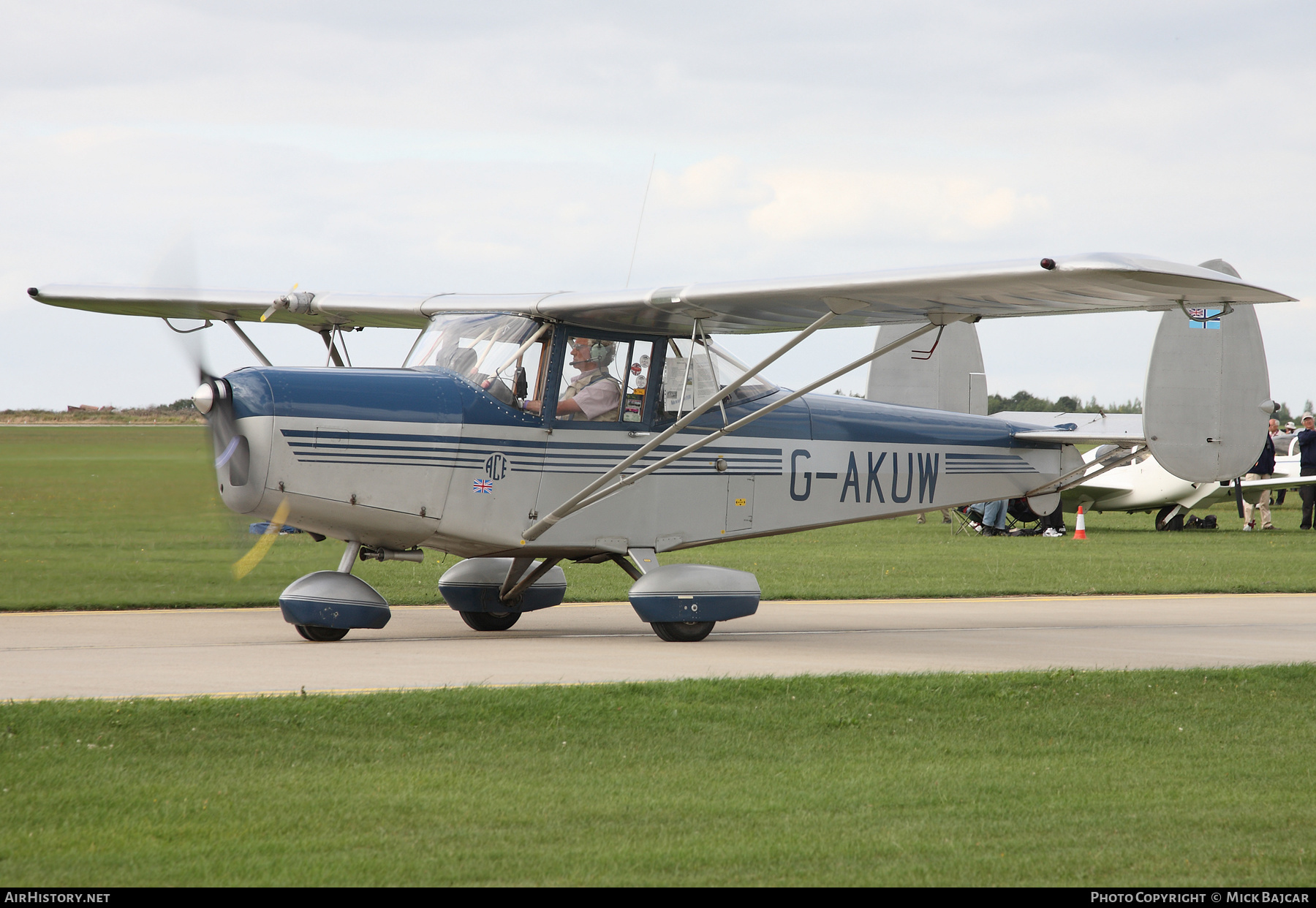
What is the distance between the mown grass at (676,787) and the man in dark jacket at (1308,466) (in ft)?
71.4

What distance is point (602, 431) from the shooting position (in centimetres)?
1168

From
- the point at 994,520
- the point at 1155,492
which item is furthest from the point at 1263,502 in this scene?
the point at 994,520

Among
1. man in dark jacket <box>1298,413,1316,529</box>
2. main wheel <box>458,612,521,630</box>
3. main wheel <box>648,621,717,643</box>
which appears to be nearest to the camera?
main wheel <box>648,621,717,643</box>

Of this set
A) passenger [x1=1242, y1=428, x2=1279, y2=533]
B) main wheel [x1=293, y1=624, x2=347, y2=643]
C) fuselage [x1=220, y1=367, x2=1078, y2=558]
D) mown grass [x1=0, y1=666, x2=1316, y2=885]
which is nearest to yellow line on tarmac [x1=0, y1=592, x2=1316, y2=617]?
fuselage [x1=220, y1=367, x2=1078, y2=558]

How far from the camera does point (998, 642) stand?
11430 millimetres

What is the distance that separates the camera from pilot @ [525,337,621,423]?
1157 cm

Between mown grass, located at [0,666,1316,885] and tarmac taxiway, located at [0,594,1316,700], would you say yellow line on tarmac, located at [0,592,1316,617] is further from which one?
mown grass, located at [0,666,1316,885]

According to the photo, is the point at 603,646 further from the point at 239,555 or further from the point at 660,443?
the point at 239,555

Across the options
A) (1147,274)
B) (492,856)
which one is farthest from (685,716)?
(1147,274)

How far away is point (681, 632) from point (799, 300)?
2979mm

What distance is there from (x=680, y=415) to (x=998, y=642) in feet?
11.1

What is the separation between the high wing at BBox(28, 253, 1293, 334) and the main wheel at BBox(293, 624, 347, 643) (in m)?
2.97
